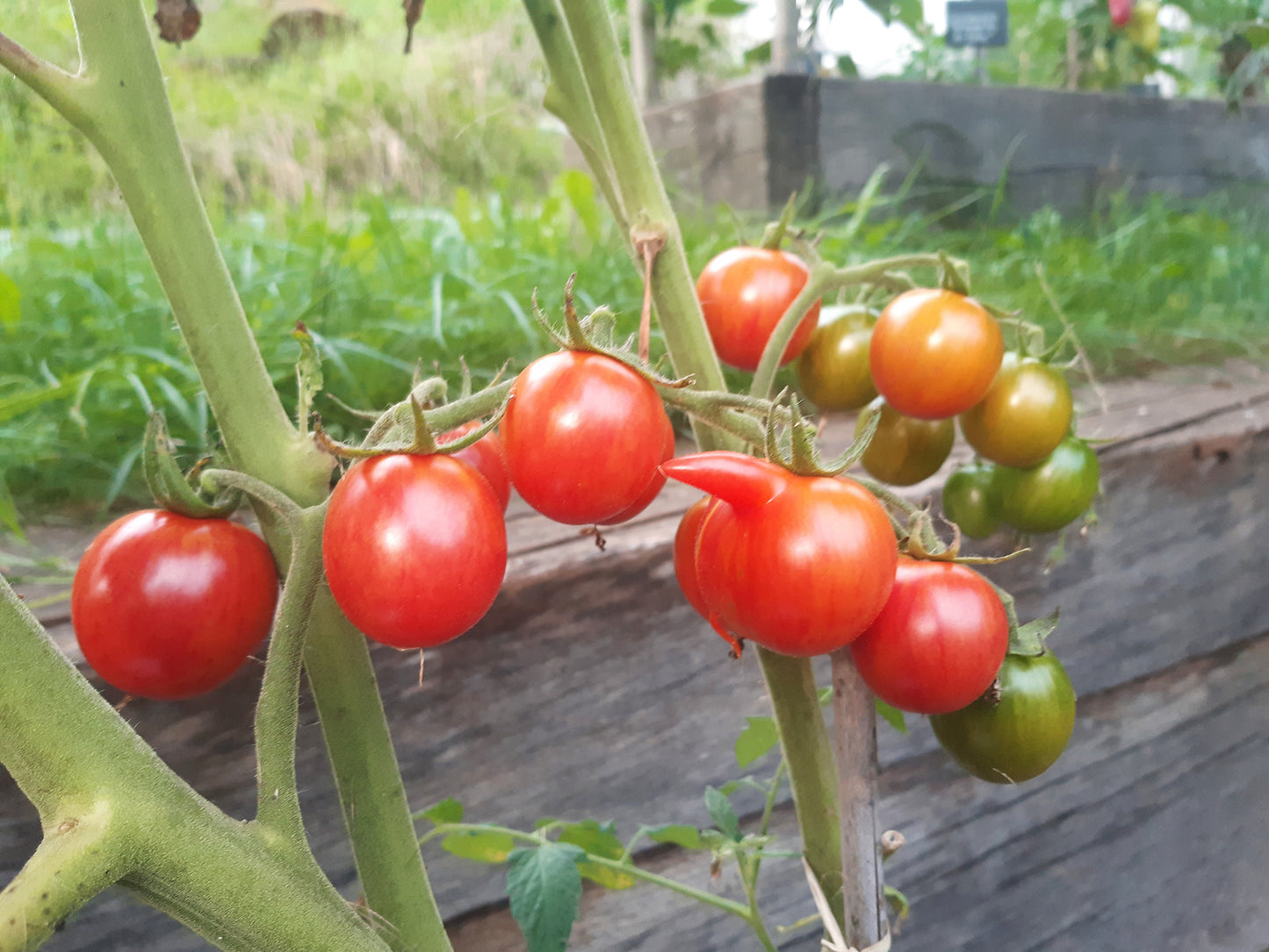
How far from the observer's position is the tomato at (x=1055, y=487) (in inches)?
21.5

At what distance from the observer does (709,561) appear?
330 millimetres

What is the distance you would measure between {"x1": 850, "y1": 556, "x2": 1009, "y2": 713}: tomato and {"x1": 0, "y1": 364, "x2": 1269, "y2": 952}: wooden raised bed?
0.32 metres

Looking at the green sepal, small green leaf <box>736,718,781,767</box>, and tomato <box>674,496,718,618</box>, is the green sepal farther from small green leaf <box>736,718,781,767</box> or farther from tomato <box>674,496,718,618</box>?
small green leaf <box>736,718,781,767</box>

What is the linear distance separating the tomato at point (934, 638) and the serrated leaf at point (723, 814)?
0.74ft

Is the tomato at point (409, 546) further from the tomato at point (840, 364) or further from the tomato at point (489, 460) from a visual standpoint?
the tomato at point (840, 364)

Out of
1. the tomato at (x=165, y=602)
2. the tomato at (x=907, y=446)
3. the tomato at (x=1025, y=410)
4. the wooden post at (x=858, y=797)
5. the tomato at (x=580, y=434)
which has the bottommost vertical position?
the wooden post at (x=858, y=797)

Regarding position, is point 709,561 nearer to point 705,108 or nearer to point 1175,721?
point 1175,721

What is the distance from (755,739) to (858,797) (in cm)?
18

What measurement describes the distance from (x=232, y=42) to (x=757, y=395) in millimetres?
3942

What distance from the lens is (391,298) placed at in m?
0.95

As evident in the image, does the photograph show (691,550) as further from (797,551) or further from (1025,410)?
(1025,410)

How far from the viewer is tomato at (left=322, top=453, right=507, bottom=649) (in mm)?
279

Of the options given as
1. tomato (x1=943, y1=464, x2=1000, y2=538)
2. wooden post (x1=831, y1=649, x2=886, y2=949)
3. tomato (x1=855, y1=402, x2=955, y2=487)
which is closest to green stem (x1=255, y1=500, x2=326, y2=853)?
wooden post (x1=831, y1=649, x2=886, y2=949)

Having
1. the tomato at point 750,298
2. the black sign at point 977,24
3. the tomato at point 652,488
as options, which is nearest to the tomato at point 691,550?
the tomato at point 652,488
